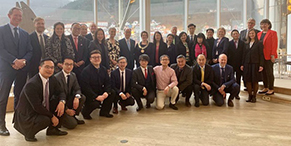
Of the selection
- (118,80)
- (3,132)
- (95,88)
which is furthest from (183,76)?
(3,132)

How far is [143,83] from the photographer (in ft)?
14.6

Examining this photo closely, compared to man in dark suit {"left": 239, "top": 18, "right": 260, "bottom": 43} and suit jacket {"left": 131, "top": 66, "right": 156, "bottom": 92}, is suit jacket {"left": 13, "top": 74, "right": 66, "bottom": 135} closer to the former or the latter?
suit jacket {"left": 131, "top": 66, "right": 156, "bottom": 92}

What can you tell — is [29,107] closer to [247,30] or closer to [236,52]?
[236,52]

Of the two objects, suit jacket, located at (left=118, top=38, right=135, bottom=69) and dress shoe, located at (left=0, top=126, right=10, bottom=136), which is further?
suit jacket, located at (left=118, top=38, right=135, bottom=69)

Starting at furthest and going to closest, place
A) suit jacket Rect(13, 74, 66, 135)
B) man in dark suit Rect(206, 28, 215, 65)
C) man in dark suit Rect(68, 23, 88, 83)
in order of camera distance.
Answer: man in dark suit Rect(206, 28, 215, 65) → man in dark suit Rect(68, 23, 88, 83) → suit jacket Rect(13, 74, 66, 135)

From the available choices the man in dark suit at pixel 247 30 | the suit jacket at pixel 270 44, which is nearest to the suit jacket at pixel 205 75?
the man in dark suit at pixel 247 30

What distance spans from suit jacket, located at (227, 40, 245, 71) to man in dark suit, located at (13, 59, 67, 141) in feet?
12.6

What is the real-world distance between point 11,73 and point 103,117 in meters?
1.55

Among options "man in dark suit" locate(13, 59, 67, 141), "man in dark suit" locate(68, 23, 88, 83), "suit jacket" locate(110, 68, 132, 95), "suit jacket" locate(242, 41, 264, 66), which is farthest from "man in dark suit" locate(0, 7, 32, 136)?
"suit jacket" locate(242, 41, 264, 66)

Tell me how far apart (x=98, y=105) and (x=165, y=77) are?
4.89 ft

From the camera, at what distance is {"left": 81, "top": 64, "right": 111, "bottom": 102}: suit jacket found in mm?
3762

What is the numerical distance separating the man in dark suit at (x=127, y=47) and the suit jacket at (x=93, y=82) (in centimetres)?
113

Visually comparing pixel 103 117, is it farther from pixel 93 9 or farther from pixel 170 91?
pixel 93 9

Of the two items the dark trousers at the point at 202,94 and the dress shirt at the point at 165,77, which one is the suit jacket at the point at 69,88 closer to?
the dress shirt at the point at 165,77
